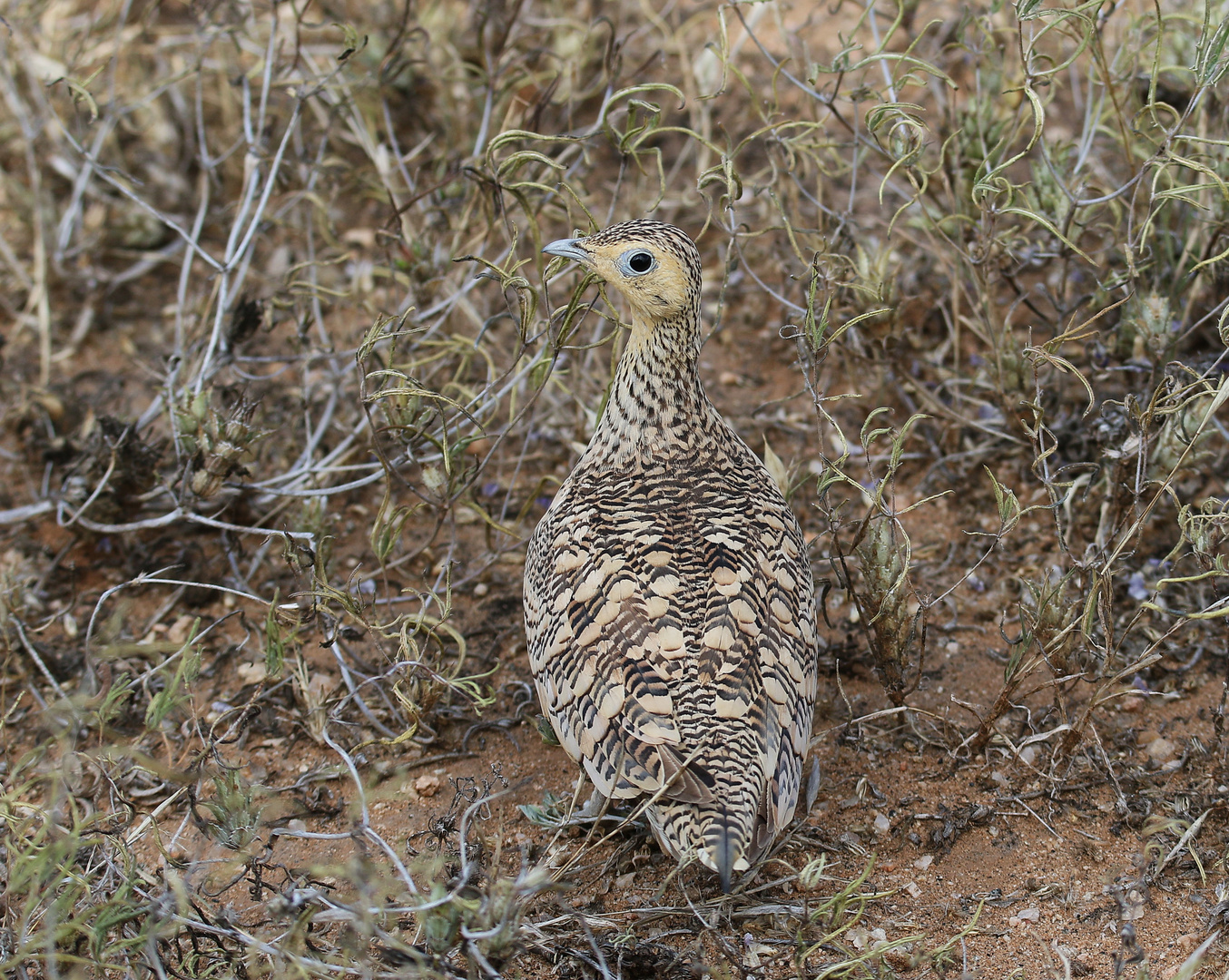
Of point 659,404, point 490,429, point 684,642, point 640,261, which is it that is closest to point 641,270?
point 640,261

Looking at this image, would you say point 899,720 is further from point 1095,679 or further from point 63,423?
point 63,423

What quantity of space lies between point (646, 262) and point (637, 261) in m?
0.03

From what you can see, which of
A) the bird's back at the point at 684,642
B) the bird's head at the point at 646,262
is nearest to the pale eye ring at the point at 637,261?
the bird's head at the point at 646,262

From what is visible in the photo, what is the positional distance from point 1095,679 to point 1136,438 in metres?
0.80

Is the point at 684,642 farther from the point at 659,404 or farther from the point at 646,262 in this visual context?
the point at 646,262

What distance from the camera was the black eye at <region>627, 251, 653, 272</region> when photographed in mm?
3396

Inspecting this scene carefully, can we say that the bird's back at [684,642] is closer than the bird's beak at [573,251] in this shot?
Yes

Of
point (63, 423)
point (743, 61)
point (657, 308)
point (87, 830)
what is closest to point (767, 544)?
point (657, 308)

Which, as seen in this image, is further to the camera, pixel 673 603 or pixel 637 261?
pixel 637 261

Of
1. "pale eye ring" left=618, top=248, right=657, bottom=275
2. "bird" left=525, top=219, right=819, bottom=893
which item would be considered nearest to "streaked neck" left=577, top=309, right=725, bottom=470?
"bird" left=525, top=219, right=819, bottom=893

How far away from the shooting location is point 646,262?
340 cm

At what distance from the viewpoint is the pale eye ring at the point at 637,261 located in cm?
339

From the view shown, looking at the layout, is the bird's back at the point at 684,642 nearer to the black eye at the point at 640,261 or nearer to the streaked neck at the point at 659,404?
the streaked neck at the point at 659,404

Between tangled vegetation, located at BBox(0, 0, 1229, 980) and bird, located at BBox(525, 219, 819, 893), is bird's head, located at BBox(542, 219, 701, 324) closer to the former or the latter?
bird, located at BBox(525, 219, 819, 893)
